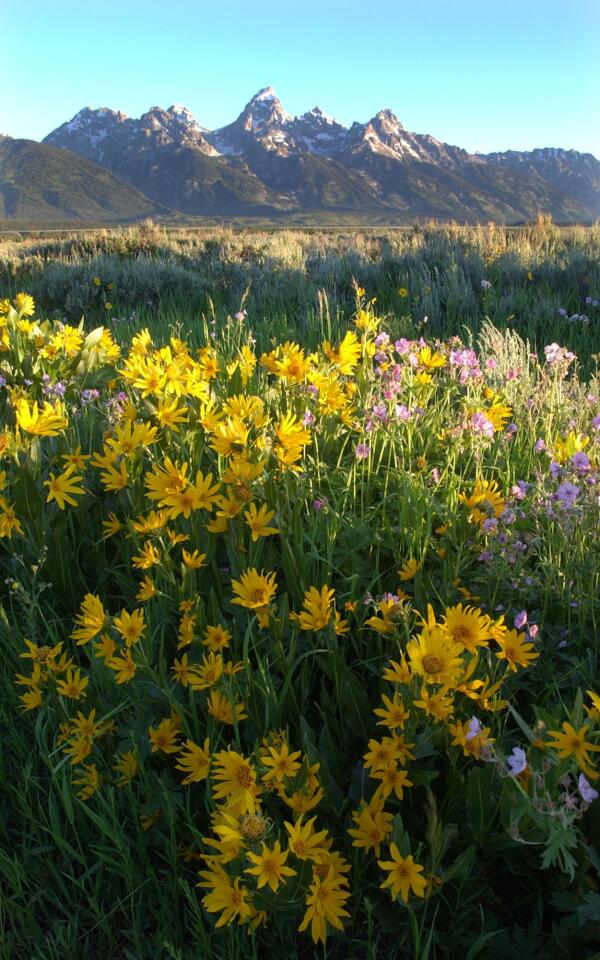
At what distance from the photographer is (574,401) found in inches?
121

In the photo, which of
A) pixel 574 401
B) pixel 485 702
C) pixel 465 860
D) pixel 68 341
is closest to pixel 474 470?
pixel 574 401

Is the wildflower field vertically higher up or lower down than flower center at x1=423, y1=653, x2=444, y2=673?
lower down

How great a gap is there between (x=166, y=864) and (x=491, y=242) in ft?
32.7

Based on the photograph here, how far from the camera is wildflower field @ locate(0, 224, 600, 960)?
1.16 metres

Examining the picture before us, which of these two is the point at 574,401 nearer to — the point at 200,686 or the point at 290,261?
the point at 200,686

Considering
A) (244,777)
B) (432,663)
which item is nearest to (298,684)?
(244,777)

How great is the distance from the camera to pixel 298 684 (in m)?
1.60

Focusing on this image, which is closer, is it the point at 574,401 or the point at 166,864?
the point at 166,864

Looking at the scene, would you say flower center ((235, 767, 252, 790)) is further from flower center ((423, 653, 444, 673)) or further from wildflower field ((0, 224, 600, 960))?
flower center ((423, 653, 444, 673))

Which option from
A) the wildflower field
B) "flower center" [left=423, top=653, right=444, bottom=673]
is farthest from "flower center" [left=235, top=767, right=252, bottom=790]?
"flower center" [left=423, top=653, right=444, bottom=673]

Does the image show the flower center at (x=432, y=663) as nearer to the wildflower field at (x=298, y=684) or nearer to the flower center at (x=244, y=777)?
the wildflower field at (x=298, y=684)

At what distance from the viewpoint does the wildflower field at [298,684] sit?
1160 millimetres

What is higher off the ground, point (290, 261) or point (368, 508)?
point (290, 261)

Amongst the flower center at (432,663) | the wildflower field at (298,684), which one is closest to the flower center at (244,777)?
the wildflower field at (298,684)
